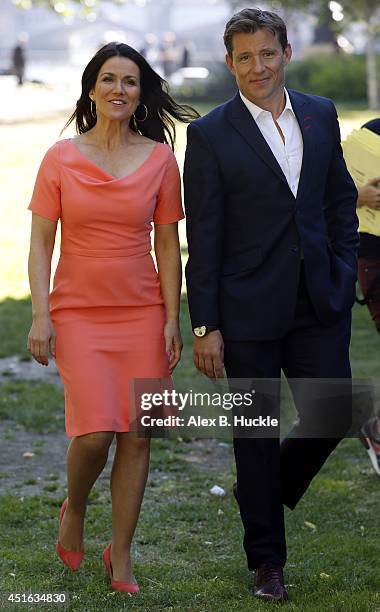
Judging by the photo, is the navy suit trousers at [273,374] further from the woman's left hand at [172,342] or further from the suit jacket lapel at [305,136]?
the suit jacket lapel at [305,136]

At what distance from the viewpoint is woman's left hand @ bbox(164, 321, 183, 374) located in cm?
491

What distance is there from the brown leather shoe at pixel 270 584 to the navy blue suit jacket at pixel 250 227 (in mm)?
906

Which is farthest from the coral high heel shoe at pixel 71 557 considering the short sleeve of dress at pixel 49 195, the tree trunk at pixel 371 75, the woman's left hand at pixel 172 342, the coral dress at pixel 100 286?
the tree trunk at pixel 371 75

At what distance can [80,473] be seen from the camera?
4.98 meters

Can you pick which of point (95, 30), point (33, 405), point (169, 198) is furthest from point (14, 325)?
point (95, 30)

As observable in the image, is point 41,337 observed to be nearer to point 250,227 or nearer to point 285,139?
point 250,227

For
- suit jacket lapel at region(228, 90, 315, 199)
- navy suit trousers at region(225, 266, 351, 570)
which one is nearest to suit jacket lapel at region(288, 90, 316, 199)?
suit jacket lapel at region(228, 90, 315, 199)

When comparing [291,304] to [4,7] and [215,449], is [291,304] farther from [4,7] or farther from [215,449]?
[4,7]

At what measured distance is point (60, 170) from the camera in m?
4.82

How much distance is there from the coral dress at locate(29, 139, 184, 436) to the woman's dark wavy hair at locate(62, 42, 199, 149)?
0.25 metres

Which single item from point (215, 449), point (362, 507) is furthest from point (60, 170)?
point (215, 449)

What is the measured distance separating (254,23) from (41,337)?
1.41 m

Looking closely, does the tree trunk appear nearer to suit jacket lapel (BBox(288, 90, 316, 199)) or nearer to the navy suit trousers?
suit jacket lapel (BBox(288, 90, 316, 199))

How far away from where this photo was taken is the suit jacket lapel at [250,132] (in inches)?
185
